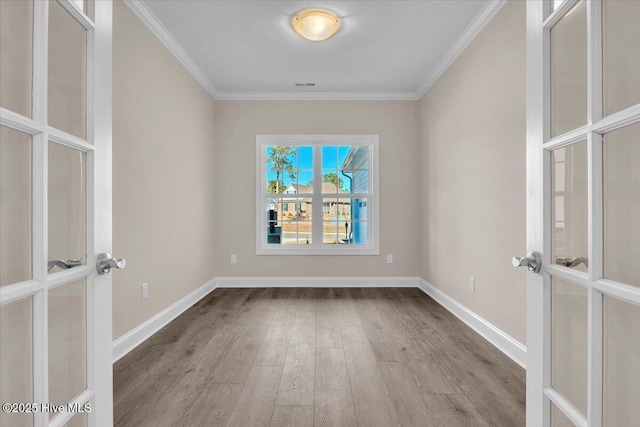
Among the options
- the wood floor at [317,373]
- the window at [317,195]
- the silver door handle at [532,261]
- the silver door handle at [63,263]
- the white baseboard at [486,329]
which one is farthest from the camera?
the window at [317,195]

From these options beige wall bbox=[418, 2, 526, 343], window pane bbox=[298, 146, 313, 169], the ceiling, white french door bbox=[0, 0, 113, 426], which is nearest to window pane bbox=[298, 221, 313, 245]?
window pane bbox=[298, 146, 313, 169]

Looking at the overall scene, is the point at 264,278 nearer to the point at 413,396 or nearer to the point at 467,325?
the point at 467,325

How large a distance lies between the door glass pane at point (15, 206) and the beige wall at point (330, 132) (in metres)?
3.79

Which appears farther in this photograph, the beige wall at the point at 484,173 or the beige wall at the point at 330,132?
the beige wall at the point at 330,132

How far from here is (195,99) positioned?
3.78 metres

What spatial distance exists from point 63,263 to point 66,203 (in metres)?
0.16

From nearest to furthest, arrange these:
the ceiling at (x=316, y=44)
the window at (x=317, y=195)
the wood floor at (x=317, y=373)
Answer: the wood floor at (x=317, y=373), the ceiling at (x=316, y=44), the window at (x=317, y=195)

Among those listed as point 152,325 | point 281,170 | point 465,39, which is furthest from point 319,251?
point 465,39

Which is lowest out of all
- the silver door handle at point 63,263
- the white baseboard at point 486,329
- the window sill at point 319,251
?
the white baseboard at point 486,329
